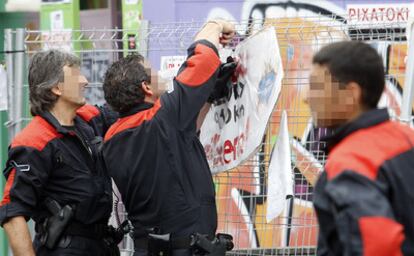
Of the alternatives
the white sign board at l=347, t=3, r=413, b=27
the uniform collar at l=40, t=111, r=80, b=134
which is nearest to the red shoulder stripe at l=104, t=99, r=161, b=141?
the uniform collar at l=40, t=111, r=80, b=134

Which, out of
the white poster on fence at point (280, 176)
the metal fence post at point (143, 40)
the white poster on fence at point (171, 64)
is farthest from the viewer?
the metal fence post at point (143, 40)

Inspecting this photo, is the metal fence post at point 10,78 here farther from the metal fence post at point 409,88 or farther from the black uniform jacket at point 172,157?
the metal fence post at point 409,88

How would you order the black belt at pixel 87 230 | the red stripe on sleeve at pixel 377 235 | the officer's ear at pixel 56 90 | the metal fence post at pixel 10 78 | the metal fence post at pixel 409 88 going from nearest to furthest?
the red stripe on sleeve at pixel 377 235, the metal fence post at pixel 409 88, the black belt at pixel 87 230, the officer's ear at pixel 56 90, the metal fence post at pixel 10 78

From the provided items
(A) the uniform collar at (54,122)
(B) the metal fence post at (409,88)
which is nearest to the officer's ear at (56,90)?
(A) the uniform collar at (54,122)

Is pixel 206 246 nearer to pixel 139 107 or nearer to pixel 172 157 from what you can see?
pixel 172 157

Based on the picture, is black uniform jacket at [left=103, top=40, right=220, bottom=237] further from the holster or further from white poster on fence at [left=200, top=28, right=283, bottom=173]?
the holster

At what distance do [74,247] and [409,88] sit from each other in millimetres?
1897

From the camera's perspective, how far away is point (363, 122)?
2.75 meters

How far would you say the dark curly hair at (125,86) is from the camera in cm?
424

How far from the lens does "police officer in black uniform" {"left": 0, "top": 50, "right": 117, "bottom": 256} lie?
4.41 meters

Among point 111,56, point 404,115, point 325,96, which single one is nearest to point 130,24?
point 111,56

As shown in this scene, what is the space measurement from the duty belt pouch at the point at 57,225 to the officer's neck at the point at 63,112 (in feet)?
1.53

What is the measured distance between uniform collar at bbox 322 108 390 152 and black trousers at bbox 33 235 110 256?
6.79 feet

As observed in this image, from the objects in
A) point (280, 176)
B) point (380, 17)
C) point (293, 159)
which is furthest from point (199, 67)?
point (380, 17)
